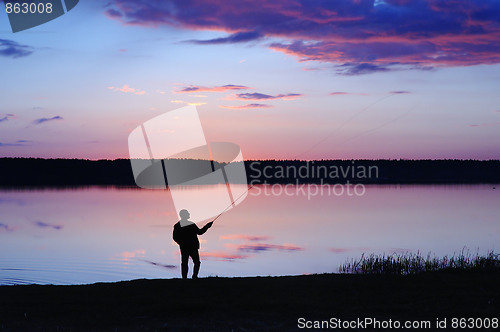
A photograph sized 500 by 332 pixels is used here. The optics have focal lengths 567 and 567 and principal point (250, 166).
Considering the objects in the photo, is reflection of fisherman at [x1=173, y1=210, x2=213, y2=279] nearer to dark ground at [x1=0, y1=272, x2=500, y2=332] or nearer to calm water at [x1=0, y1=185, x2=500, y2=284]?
dark ground at [x1=0, y1=272, x2=500, y2=332]

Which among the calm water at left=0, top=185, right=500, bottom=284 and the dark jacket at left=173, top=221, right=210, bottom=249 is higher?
the dark jacket at left=173, top=221, right=210, bottom=249

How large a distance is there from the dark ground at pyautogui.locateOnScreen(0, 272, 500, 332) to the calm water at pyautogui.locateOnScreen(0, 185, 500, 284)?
828 centimetres

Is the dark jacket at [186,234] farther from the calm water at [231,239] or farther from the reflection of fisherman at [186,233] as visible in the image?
the calm water at [231,239]

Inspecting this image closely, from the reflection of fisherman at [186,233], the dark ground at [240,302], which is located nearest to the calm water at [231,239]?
the reflection of fisherman at [186,233]

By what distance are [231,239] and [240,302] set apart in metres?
20.9

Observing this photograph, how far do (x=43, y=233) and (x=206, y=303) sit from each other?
26742 millimetres

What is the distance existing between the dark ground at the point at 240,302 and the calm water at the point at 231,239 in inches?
326

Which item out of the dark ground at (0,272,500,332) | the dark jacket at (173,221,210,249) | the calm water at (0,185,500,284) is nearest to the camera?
the dark ground at (0,272,500,332)

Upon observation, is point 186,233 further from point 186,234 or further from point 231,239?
point 231,239

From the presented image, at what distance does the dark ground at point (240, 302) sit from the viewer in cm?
935

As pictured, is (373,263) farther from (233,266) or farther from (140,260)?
(140,260)

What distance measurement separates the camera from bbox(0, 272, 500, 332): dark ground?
9352 mm

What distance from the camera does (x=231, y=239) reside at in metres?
31.7

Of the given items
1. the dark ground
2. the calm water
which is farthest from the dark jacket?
the calm water
